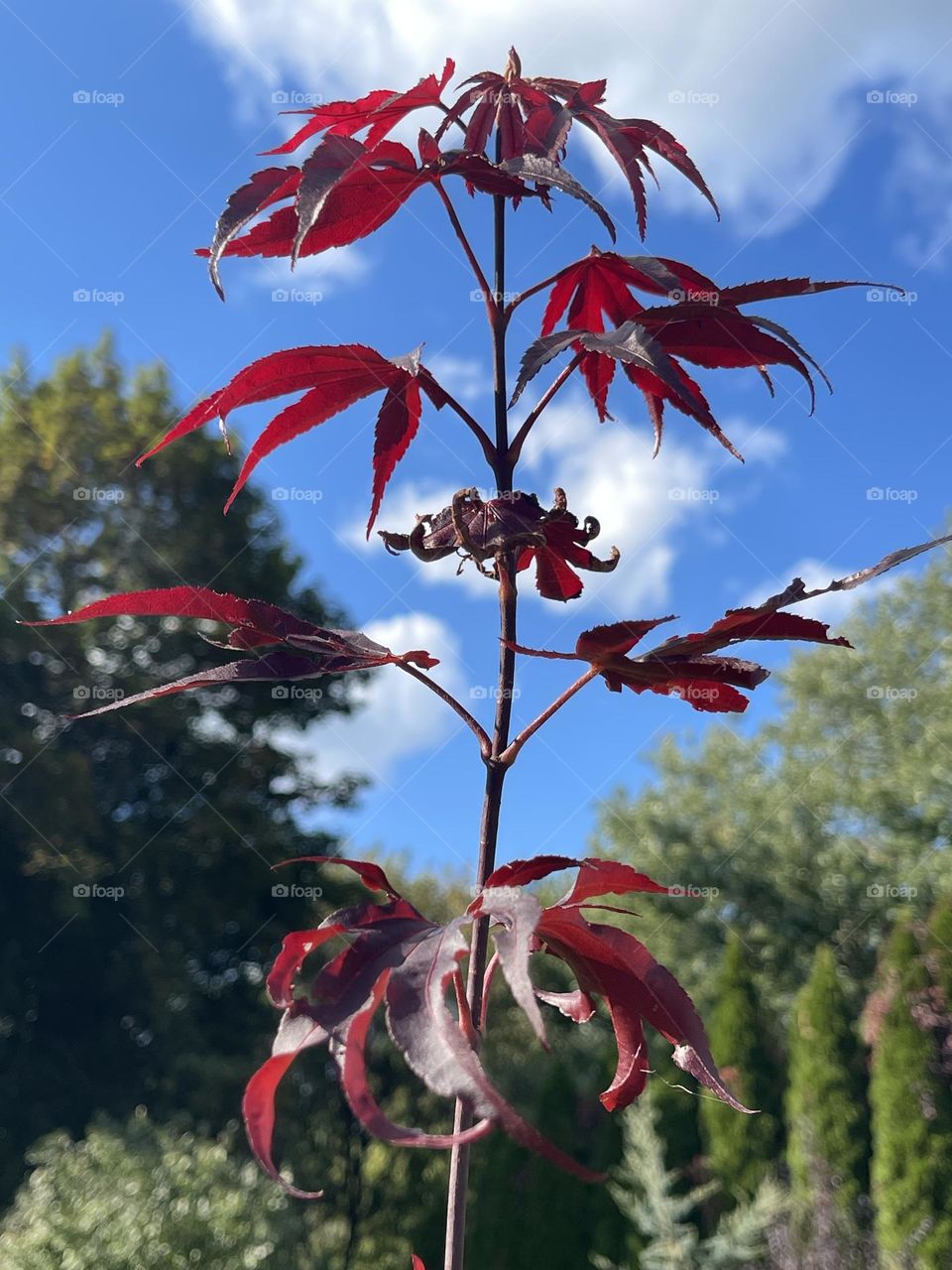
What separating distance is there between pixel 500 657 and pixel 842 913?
15.8 meters

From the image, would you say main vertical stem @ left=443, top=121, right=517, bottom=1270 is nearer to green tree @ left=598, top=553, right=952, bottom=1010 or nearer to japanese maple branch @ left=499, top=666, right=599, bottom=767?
japanese maple branch @ left=499, top=666, right=599, bottom=767

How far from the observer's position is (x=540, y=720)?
109 centimetres

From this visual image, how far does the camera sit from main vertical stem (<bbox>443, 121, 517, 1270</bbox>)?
3.36ft

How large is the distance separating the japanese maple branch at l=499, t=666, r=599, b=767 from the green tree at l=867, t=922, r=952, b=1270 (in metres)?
7.77

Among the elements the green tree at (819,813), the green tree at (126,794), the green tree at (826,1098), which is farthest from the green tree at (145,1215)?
the green tree at (819,813)

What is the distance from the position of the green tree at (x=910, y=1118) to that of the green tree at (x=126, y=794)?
5890 millimetres

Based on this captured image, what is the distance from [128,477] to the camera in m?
→ 12.9

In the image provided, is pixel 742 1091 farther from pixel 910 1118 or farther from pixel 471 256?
pixel 471 256

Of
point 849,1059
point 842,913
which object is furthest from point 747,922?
point 849,1059

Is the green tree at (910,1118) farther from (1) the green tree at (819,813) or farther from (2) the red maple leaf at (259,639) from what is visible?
(2) the red maple leaf at (259,639)

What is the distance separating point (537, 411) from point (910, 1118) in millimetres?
8442

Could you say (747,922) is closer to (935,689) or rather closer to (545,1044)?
(935,689)

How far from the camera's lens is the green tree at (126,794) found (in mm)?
10789

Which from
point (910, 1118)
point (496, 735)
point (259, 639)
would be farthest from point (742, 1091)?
point (259, 639)
